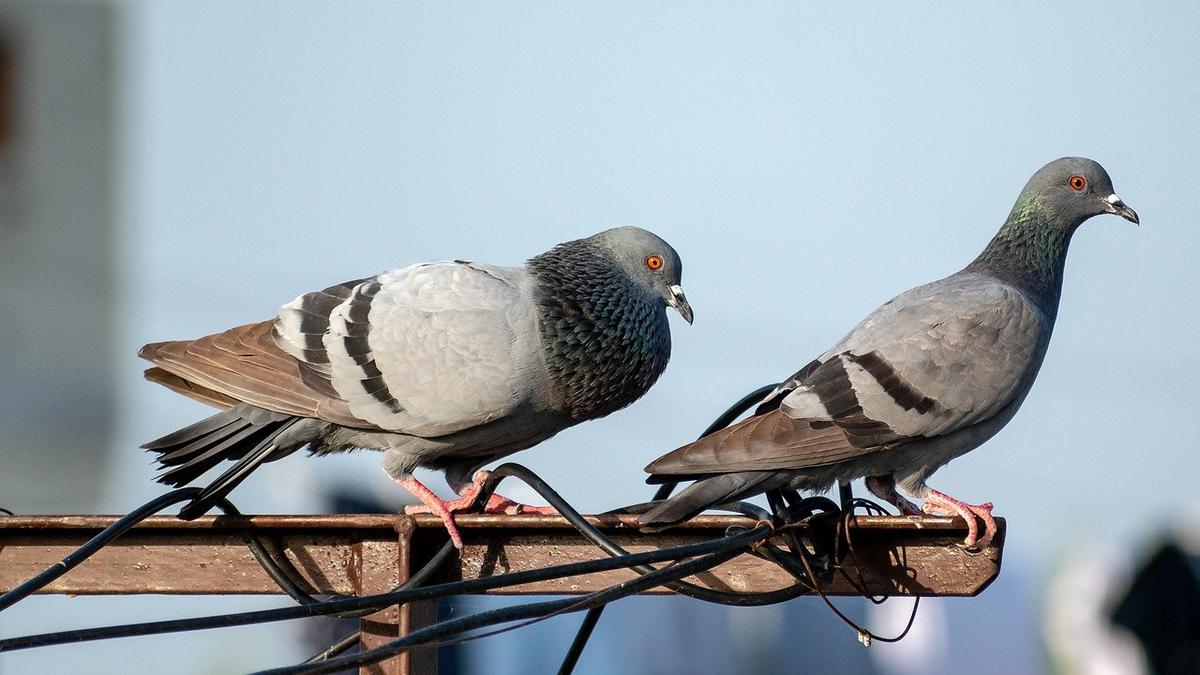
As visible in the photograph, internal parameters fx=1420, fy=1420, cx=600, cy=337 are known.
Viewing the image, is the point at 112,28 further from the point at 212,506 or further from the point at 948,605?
the point at 212,506

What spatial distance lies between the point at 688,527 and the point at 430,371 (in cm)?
152

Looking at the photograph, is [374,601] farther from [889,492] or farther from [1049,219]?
[1049,219]

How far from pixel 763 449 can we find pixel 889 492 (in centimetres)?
90

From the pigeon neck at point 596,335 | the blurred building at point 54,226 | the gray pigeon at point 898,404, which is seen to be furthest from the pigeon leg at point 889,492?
the blurred building at point 54,226

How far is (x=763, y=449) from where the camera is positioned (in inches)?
188

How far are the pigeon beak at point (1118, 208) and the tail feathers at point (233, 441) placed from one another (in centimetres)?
369

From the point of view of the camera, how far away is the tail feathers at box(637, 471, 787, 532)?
13.8 feet

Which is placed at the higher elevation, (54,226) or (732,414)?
(54,226)

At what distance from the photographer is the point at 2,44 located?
1580 centimetres

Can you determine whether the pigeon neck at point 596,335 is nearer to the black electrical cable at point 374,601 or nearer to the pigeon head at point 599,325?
the pigeon head at point 599,325

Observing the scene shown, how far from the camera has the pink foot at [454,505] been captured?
→ 425cm

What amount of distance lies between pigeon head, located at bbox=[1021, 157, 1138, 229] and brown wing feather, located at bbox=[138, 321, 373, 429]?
10.8 ft

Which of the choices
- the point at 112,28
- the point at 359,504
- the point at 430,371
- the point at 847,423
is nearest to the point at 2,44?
the point at 112,28

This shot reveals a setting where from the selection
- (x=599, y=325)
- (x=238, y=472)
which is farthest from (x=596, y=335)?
(x=238, y=472)
